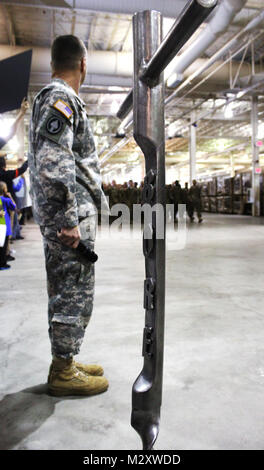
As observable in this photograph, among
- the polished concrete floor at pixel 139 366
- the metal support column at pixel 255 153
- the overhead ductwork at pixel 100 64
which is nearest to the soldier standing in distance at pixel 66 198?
the polished concrete floor at pixel 139 366

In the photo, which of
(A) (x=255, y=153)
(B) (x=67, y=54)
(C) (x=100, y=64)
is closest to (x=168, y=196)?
(A) (x=255, y=153)

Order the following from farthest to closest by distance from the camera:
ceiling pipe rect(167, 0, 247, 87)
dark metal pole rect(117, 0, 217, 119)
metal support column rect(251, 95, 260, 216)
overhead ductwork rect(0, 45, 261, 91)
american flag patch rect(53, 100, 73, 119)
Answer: metal support column rect(251, 95, 260, 216)
overhead ductwork rect(0, 45, 261, 91)
ceiling pipe rect(167, 0, 247, 87)
american flag patch rect(53, 100, 73, 119)
dark metal pole rect(117, 0, 217, 119)

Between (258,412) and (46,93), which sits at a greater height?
(46,93)

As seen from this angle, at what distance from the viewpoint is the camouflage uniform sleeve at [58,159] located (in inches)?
50.9

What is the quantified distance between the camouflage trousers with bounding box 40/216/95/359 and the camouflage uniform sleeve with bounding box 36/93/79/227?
5.3 inches

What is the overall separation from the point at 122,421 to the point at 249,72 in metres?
10.5

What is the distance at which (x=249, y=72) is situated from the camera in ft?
32.3

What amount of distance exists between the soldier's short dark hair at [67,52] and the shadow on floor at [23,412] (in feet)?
4.42

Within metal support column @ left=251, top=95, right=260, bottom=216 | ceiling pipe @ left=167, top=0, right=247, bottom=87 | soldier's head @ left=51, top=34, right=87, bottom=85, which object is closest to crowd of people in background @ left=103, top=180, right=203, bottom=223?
metal support column @ left=251, top=95, right=260, bottom=216

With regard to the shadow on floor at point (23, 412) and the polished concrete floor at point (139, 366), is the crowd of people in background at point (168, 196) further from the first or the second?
the shadow on floor at point (23, 412)

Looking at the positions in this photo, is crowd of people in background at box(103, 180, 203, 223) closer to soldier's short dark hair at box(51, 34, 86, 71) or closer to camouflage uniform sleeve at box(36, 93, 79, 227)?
soldier's short dark hair at box(51, 34, 86, 71)

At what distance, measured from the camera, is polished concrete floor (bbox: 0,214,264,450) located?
3.89ft
